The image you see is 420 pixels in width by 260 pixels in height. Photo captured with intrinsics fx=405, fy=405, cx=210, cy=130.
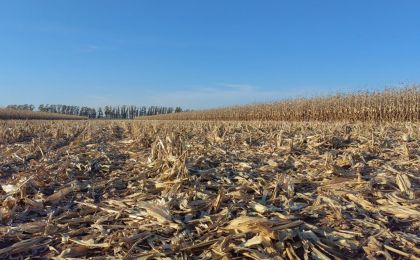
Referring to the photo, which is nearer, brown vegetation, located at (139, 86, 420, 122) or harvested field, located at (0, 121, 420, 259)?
harvested field, located at (0, 121, 420, 259)

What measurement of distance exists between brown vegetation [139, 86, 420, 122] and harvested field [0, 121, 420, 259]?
13596 millimetres

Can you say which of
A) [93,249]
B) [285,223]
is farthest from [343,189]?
[93,249]

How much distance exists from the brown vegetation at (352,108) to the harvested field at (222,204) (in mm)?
13596

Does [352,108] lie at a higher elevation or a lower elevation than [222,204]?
higher

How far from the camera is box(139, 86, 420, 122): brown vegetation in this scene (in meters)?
17.0

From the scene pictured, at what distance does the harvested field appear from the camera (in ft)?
8.26

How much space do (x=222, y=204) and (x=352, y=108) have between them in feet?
58.8

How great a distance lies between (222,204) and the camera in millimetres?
3068

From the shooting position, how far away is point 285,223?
2596mm

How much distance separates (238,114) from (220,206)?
93.9ft

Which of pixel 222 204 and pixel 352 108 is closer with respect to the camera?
pixel 222 204

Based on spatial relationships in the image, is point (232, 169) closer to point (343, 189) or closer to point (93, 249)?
point (343, 189)

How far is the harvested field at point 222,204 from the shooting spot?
2518 millimetres

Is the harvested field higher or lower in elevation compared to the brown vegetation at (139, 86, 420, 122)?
lower
